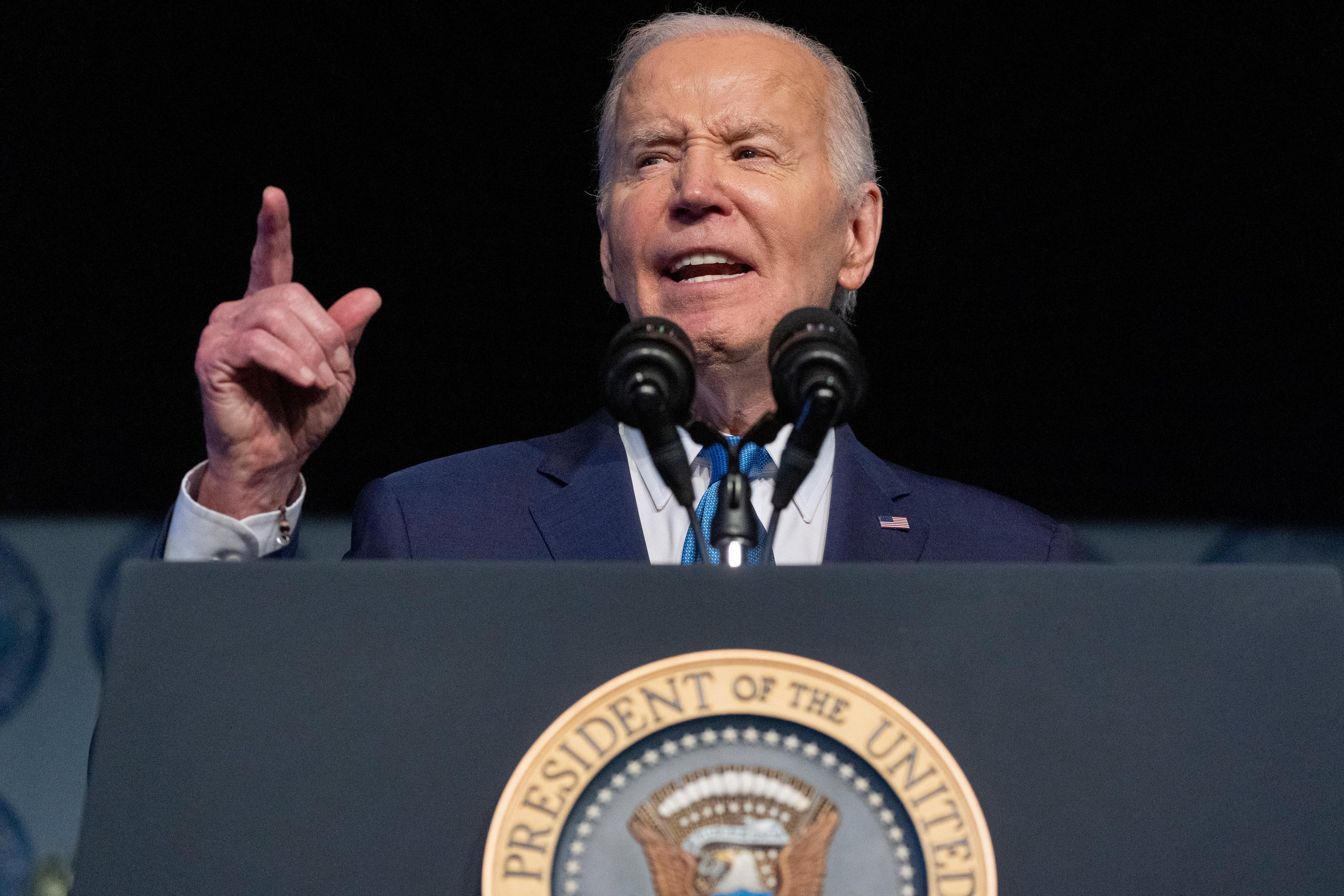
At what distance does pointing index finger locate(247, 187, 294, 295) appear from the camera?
3.74 ft

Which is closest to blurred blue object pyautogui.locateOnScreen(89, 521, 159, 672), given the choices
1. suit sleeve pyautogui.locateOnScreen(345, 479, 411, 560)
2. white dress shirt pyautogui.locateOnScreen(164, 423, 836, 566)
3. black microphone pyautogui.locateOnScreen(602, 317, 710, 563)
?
suit sleeve pyautogui.locateOnScreen(345, 479, 411, 560)

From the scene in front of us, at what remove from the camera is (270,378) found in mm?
1120

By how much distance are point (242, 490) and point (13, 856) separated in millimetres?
1923

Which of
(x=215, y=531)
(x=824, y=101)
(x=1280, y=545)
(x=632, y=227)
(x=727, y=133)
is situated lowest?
(x=215, y=531)

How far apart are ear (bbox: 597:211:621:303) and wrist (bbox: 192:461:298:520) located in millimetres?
654

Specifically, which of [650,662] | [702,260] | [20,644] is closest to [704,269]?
[702,260]

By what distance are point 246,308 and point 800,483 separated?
1.76ft

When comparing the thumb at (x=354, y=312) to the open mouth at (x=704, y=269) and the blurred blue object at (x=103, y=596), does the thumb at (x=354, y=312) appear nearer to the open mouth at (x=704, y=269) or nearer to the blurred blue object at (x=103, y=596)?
the open mouth at (x=704, y=269)

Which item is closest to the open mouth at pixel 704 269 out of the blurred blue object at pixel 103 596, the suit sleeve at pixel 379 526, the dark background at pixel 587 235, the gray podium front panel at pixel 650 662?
the suit sleeve at pixel 379 526

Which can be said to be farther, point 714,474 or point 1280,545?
point 1280,545

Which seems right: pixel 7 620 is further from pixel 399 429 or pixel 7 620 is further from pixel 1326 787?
pixel 1326 787

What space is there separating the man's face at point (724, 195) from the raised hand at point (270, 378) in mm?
509

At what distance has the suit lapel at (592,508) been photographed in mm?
1319

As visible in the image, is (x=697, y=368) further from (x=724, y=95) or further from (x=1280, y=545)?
(x=1280, y=545)
